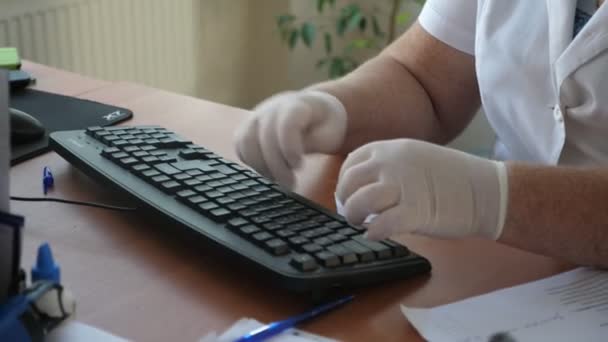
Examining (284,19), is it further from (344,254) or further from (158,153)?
(344,254)

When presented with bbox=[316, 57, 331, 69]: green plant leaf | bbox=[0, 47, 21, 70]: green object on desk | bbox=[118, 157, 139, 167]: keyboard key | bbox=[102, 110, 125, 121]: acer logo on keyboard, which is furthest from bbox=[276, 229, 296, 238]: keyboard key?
bbox=[316, 57, 331, 69]: green plant leaf

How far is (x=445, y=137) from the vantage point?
3.72 ft

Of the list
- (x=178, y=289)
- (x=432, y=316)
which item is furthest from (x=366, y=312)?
(x=178, y=289)

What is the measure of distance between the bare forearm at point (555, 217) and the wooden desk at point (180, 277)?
0.03 meters

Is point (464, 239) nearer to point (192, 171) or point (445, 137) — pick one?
point (192, 171)

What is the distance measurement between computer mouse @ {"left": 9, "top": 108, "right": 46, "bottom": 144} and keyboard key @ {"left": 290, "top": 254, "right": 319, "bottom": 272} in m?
0.46

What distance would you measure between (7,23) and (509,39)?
127cm

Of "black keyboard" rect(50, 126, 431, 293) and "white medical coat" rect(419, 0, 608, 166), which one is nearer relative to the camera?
"black keyboard" rect(50, 126, 431, 293)

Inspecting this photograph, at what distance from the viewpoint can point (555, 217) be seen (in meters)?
0.68

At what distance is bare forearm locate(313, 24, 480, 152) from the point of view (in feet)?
3.20

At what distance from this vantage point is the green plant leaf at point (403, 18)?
7.29ft

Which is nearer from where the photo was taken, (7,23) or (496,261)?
(496,261)

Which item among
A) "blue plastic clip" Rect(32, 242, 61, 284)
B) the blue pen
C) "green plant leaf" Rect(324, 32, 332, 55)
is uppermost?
"blue plastic clip" Rect(32, 242, 61, 284)

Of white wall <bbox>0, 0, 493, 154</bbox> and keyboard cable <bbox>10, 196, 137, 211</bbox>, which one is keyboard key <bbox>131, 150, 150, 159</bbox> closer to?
keyboard cable <bbox>10, 196, 137, 211</bbox>
